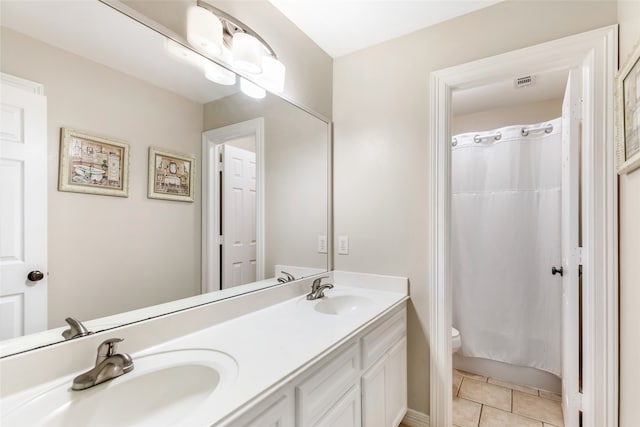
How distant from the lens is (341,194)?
79.4 inches

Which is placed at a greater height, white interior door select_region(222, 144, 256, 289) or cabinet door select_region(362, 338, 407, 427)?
white interior door select_region(222, 144, 256, 289)

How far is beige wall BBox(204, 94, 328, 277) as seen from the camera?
165cm

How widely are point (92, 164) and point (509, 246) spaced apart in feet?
8.80

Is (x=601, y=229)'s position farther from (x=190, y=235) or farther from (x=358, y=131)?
(x=190, y=235)

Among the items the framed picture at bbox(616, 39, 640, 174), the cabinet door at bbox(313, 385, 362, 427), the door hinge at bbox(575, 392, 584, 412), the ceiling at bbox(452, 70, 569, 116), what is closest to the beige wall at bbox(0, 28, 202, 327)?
the cabinet door at bbox(313, 385, 362, 427)

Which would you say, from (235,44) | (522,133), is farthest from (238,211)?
(522,133)

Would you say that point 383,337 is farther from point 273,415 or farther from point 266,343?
point 273,415

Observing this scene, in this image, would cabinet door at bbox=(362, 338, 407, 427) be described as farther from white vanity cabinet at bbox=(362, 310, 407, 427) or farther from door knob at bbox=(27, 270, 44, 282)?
door knob at bbox=(27, 270, 44, 282)

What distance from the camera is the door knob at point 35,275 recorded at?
0.80 metres

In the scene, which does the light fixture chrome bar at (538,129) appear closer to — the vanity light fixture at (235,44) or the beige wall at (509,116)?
the beige wall at (509,116)

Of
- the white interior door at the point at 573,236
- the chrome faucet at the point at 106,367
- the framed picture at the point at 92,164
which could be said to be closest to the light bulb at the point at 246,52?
the framed picture at the point at 92,164

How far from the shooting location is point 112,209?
0.96 m

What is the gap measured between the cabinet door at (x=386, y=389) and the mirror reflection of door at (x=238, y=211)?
0.73m

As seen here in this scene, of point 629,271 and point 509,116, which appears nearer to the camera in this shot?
point 629,271
